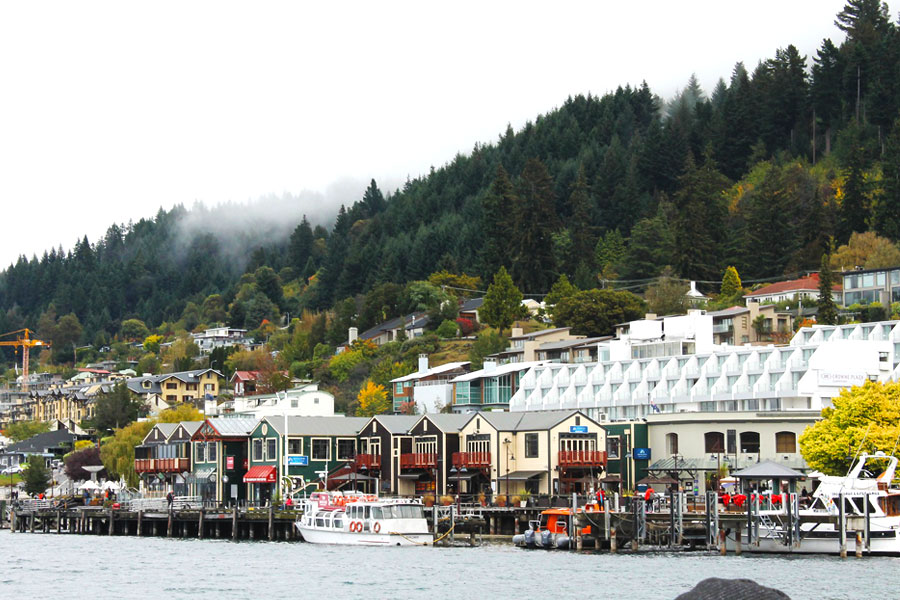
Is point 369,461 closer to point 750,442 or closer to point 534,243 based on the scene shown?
point 750,442

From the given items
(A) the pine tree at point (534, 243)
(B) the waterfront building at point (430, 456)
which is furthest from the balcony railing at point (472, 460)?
(A) the pine tree at point (534, 243)

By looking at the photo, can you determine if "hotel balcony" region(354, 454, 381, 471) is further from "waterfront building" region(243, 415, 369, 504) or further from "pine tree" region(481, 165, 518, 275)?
"pine tree" region(481, 165, 518, 275)

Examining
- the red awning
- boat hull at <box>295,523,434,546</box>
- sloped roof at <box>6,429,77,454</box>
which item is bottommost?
boat hull at <box>295,523,434,546</box>

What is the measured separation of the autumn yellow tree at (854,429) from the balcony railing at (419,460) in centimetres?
2885

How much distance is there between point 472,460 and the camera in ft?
302

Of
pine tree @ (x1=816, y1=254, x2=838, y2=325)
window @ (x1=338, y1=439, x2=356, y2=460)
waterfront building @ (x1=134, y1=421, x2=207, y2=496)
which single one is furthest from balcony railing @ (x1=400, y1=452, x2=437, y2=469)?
pine tree @ (x1=816, y1=254, x2=838, y2=325)

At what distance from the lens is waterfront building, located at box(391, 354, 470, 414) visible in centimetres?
12294

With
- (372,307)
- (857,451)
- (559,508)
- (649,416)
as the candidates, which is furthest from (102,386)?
(857,451)

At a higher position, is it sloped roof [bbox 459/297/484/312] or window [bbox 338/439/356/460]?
sloped roof [bbox 459/297/484/312]

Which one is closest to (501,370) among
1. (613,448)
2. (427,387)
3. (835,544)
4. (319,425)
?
(427,387)

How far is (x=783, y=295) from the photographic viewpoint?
423 ft

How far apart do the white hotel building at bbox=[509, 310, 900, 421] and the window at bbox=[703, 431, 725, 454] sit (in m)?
1.33

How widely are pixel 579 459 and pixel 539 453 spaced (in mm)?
2689

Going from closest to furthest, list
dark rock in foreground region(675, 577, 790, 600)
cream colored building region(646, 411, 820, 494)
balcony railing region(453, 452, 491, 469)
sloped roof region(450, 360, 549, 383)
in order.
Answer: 1. dark rock in foreground region(675, 577, 790, 600)
2. cream colored building region(646, 411, 820, 494)
3. balcony railing region(453, 452, 491, 469)
4. sloped roof region(450, 360, 549, 383)
